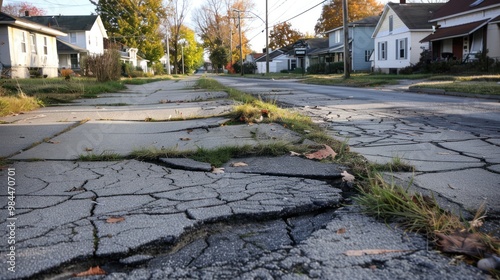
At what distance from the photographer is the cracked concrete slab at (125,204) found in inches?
86.6

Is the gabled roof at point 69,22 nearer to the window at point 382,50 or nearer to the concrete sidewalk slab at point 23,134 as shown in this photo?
the window at point 382,50

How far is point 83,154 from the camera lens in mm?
4398

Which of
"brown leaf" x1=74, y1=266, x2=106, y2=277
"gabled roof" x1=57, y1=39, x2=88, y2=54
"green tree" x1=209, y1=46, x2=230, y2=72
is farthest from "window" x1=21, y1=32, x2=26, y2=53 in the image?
"green tree" x1=209, y1=46, x2=230, y2=72

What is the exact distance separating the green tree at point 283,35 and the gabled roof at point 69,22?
42862 millimetres

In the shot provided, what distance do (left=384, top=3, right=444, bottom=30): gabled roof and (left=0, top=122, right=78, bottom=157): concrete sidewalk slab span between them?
3234cm

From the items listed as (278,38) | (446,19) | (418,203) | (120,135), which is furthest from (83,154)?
(278,38)

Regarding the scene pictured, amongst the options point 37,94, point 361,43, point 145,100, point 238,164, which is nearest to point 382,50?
point 361,43

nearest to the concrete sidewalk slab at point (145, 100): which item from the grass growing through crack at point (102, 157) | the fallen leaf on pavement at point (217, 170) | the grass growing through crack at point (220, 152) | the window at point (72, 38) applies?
the grass growing through crack at point (102, 157)

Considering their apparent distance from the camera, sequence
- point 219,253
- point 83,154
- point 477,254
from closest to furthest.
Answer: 1. point 477,254
2. point 219,253
3. point 83,154

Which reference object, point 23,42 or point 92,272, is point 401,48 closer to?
point 23,42

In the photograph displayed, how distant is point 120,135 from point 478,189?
166 inches

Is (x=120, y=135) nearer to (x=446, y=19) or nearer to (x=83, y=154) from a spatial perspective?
(x=83, y=154)

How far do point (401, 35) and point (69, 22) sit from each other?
3447 centimetres

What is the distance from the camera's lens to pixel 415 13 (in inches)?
1421
